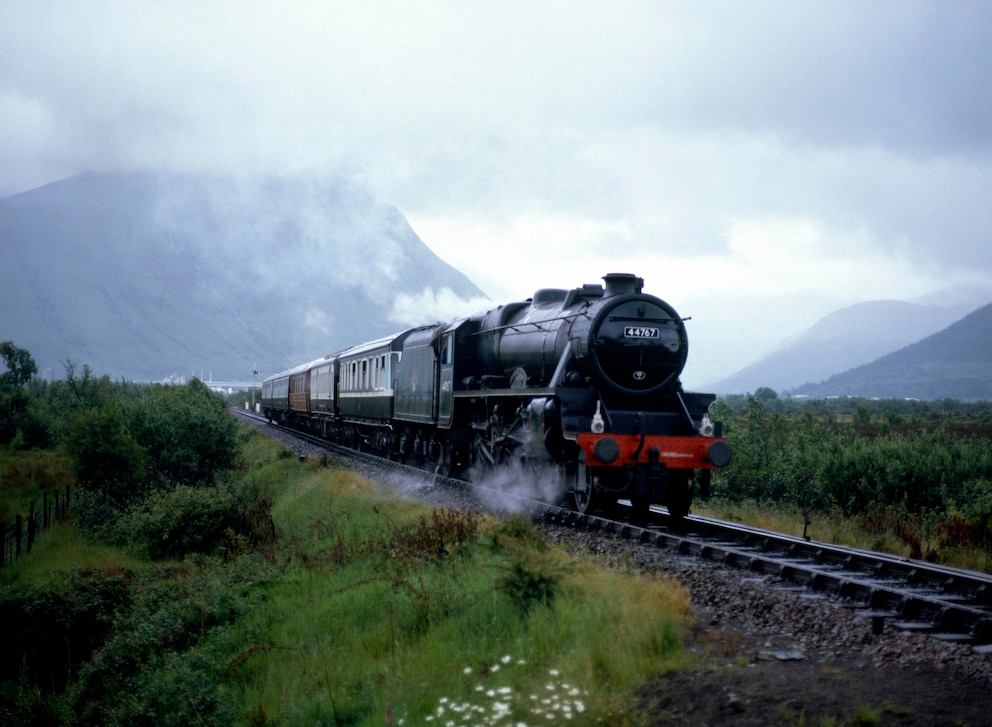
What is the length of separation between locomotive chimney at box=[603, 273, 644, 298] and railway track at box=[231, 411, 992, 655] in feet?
11.7

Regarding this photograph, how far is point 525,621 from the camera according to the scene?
780 centimetres

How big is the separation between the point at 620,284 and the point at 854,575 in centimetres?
631

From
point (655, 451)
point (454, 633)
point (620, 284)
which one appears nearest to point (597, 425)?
point (655, 451)

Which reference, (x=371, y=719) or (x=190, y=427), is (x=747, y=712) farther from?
(x=190, y=427)

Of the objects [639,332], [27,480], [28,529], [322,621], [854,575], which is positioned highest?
[639,332]

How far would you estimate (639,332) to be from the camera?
44.3 feet

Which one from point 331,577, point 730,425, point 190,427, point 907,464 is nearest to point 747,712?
point 331,577

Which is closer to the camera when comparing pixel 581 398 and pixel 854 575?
pixel 854 575

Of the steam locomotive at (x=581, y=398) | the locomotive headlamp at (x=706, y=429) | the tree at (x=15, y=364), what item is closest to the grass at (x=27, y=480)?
the steam locomotive at (x=581, y=398)

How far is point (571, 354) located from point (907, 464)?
428 inches

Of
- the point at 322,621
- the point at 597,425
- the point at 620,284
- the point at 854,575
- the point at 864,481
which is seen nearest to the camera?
the point at 854,575

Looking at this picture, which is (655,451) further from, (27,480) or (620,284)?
(27,480)

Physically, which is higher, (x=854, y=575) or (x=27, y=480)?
(x=854, y=575)

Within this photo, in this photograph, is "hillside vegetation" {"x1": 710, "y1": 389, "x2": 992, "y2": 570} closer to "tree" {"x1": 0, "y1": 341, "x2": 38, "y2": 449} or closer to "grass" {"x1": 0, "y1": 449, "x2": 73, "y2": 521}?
"grass" {"x1": 0, "y1": 449, "x2": 73, "y2": 521}
